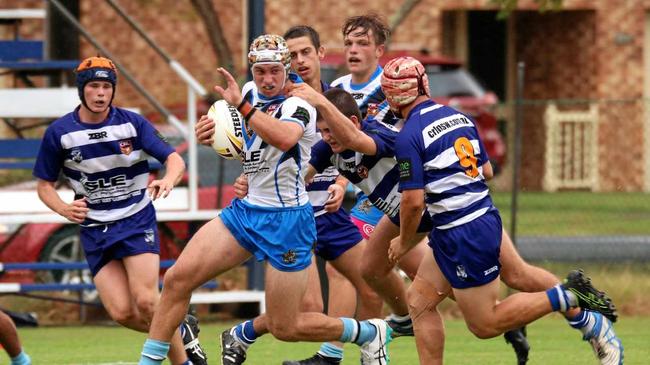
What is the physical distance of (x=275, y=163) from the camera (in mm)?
8609

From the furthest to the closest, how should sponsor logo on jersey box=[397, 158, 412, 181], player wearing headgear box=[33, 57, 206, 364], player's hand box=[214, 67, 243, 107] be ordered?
1. player wearing headgear box=[33, 57, 206, 364]
2. sponsor logo on jersey box=[397, 158, 412, 181]
3. player's hand box=[214, 67, 243, 107]

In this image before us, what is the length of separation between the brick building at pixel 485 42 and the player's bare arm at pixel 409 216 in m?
10.6

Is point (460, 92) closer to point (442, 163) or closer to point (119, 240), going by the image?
point (119, 240)

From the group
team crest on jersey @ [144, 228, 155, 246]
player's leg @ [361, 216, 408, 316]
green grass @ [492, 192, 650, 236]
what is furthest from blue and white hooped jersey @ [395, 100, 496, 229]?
green grass @ [492, 192, 650, 236]

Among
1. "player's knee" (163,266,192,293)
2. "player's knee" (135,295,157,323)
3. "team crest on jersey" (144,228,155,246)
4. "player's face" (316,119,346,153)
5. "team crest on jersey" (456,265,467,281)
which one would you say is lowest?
"player's knee" (135,295,157,323)

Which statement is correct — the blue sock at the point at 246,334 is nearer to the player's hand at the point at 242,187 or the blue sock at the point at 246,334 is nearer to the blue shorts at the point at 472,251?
the player's hand at the point at 242,187

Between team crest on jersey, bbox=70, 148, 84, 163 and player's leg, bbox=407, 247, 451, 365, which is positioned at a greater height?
team crest on jersey, bbox=70, 148, 84, 163

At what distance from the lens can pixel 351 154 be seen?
9.31 m

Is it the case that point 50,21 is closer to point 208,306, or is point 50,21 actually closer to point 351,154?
point 208,306

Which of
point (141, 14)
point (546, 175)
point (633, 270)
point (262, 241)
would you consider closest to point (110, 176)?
point (262, 241)

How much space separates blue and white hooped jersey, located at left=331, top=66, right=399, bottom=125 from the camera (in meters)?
9.95

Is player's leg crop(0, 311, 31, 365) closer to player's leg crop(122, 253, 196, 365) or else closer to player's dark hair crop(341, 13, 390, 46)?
player's leg crop(122, 253, 196, 365)

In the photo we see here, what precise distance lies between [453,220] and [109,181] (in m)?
2.33

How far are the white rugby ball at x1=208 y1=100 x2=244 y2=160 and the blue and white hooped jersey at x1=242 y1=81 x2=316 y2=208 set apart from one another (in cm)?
10
